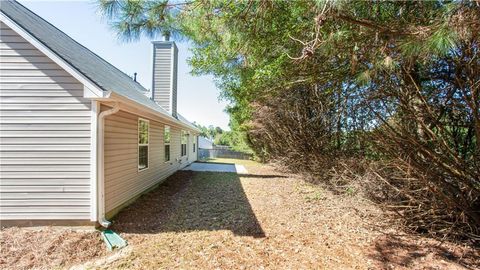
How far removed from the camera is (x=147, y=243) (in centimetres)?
399

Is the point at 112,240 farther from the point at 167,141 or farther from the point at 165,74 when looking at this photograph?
the point at 165,74

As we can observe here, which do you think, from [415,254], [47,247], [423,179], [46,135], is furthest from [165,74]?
[415,254]

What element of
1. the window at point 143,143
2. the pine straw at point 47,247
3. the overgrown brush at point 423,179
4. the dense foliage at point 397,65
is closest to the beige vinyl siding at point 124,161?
the window at point 143,143

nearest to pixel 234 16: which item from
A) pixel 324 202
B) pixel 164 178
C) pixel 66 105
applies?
pixel 66 105

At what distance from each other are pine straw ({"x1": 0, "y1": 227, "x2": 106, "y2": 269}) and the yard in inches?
0.5

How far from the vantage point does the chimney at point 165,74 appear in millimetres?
9609

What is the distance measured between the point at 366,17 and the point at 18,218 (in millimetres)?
6217

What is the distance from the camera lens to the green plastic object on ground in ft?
12.6

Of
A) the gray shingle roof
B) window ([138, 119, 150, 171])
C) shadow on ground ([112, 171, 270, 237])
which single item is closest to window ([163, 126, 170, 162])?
A: shadow on ground ([112, 171, 270, 237])

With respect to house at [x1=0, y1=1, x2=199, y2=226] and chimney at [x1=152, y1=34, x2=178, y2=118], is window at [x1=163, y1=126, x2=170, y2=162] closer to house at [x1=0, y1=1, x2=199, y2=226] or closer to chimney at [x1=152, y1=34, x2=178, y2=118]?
chimney at [x1=152, y1=34, x2=178, y2=118]

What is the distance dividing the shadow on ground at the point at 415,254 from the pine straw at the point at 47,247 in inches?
163

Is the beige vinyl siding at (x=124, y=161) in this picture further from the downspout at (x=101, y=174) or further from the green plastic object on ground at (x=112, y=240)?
the green plastic object on ground at (x=112, y=240)

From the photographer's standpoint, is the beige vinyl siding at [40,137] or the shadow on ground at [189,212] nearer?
the beige vinyl siding at [40,137]

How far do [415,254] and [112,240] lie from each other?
4.65 m
